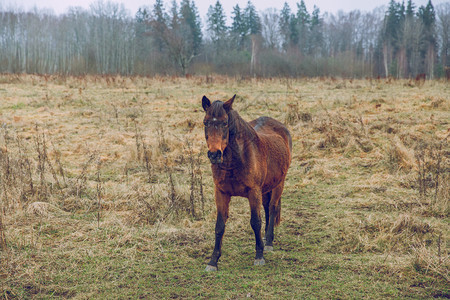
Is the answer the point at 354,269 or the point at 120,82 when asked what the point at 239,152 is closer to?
the point at 354,269

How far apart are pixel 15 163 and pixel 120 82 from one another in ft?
48.8

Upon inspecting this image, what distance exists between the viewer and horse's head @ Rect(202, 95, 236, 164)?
3.45 meters

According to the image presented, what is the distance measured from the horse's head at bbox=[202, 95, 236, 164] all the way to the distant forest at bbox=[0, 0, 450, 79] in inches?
1451

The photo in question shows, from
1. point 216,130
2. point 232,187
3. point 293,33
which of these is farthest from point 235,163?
point 293,33

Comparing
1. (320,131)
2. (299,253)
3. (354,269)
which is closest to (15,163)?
(299,253)

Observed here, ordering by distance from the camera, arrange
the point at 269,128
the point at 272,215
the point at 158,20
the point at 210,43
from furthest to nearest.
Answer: the point at 210,43, the point at 158,20, the point at 269,128, the point at 272,215

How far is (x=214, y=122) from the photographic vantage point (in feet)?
11.6

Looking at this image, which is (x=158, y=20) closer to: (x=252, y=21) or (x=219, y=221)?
(x=252, y=21)

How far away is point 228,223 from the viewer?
5.45 meters

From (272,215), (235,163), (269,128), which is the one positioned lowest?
(272,215)

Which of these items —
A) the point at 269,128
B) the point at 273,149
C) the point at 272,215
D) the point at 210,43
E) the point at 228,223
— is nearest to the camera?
the point at 273,149

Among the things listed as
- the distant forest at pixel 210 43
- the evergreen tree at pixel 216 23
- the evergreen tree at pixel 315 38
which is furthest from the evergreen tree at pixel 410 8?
the evergreen tree at pixel 216 23

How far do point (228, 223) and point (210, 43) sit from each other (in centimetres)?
6396

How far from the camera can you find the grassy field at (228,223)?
3666 mm
